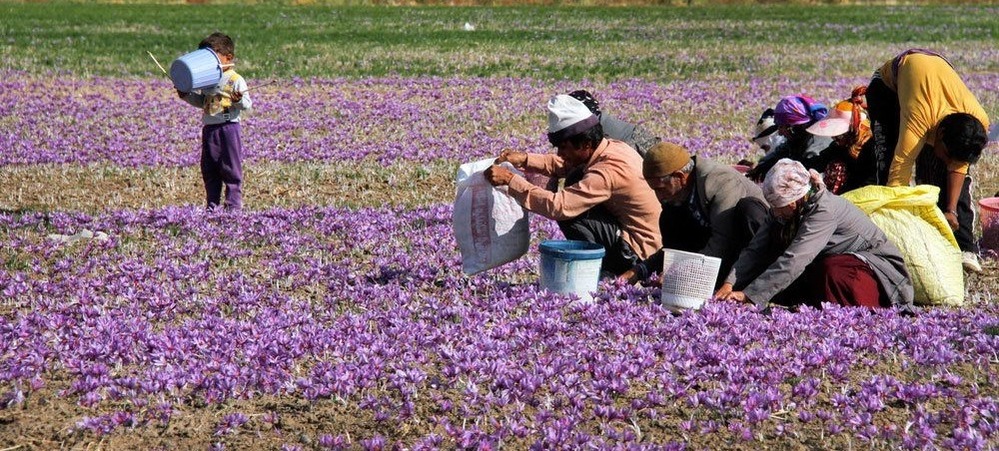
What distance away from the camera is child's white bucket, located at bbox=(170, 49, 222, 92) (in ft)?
36.9

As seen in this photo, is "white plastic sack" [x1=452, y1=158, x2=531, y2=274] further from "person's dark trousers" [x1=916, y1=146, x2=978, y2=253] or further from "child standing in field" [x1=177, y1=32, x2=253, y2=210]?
"child standing in field" [x1=177, y1=32, x2=253, y2=210]

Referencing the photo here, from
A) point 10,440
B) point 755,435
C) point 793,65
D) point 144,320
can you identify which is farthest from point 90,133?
point 793,65

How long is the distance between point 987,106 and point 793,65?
7.58 meters

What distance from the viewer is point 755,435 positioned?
6.07m

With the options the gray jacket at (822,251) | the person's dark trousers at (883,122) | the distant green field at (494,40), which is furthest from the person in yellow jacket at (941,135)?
the distant green field at (494,40)

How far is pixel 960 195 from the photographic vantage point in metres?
9.84

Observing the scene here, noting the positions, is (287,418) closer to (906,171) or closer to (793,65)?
(906,171)

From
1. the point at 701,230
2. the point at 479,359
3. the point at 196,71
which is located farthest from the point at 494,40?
the point at 479,359

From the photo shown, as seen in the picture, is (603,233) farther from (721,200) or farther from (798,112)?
(798,112)

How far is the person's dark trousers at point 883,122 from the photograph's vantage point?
1003cm

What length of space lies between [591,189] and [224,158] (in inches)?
195

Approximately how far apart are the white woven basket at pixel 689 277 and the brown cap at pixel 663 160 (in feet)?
1.94

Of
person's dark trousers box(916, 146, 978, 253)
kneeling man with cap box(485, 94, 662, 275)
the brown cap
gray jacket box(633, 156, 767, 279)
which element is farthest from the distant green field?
the brown cap

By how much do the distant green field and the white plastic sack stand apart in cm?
1773
